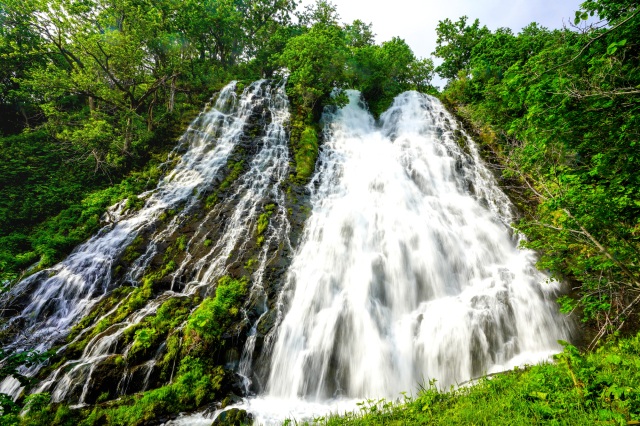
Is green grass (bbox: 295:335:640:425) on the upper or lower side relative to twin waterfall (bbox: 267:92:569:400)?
lower

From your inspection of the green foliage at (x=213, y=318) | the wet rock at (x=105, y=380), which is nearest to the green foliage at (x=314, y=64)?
the green foliage at (x=213, y=318)

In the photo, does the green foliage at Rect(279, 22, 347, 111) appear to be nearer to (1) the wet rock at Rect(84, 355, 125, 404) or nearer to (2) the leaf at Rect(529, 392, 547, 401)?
(1) the wet rock at Rect(84, 355, 125, 404)

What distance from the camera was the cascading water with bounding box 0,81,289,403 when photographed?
6.45m

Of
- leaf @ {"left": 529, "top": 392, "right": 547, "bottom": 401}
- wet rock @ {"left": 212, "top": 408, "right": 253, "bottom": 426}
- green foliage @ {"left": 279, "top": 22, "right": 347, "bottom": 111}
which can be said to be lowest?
wet rock @ {"left": 212, "top": 408, "right": 253, "bottom": 426}

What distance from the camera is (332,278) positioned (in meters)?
8.23

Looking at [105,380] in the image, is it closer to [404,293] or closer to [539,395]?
[404,293]

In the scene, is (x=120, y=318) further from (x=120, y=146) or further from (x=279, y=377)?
(x=120, y=146)

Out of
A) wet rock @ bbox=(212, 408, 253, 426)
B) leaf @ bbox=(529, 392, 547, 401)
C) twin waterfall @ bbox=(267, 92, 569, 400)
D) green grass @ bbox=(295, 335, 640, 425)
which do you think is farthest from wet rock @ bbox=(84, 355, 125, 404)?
leaf @ bbox=(529, 392, 547, 401)

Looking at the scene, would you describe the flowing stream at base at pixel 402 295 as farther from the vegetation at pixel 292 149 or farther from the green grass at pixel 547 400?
the green grass at pixel 547 400

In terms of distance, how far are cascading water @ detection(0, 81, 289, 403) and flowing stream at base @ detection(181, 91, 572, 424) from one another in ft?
5.44

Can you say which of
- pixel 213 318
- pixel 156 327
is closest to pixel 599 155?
pixel 213 318

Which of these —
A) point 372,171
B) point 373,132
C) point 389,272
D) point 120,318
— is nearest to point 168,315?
point 120,318

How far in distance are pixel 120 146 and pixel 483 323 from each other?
54.3ft

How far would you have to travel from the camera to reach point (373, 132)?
17.5 m
